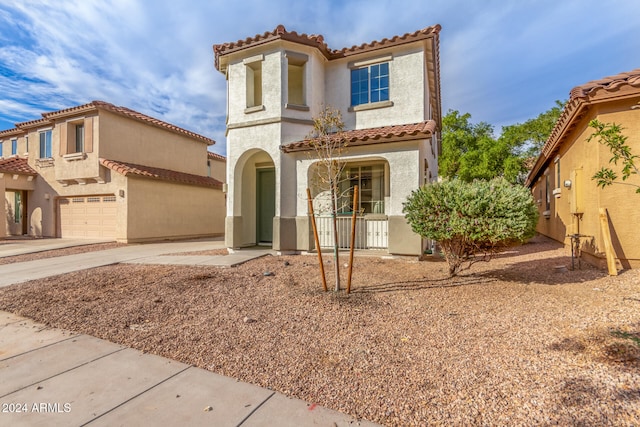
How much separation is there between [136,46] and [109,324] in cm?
973

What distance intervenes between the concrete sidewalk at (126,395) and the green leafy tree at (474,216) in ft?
14.3

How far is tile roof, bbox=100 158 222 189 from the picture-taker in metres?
14.9

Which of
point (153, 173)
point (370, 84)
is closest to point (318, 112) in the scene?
point (370, 84)

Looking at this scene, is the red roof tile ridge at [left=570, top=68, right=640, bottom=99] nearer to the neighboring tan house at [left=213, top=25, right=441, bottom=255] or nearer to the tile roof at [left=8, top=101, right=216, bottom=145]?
the neighboring tan house at [left=213, top=25, right=441, bottom=255]

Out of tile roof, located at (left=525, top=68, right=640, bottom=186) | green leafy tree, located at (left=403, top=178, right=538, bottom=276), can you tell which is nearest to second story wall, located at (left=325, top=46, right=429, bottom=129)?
tile roof, located at (left=525, top=68, right=640, bottom=186)

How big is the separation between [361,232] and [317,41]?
6.59 m

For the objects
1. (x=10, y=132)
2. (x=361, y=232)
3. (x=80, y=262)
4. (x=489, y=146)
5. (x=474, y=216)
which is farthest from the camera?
(x=489, y=146)

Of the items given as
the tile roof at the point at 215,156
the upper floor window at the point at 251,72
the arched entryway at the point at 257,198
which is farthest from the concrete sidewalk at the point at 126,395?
the tile roof at the point at 215,156

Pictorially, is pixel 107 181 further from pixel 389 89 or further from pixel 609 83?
pixel 609 83

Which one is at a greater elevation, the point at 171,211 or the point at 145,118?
the point at 145,118

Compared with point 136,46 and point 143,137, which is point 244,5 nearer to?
point 136,46

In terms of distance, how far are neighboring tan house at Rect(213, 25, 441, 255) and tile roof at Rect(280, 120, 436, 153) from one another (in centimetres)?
4

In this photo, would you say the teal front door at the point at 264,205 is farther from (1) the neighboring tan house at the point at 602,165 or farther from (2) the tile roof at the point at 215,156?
(2) the tile roof at the point at 215,156

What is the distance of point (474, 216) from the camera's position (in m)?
5.70
